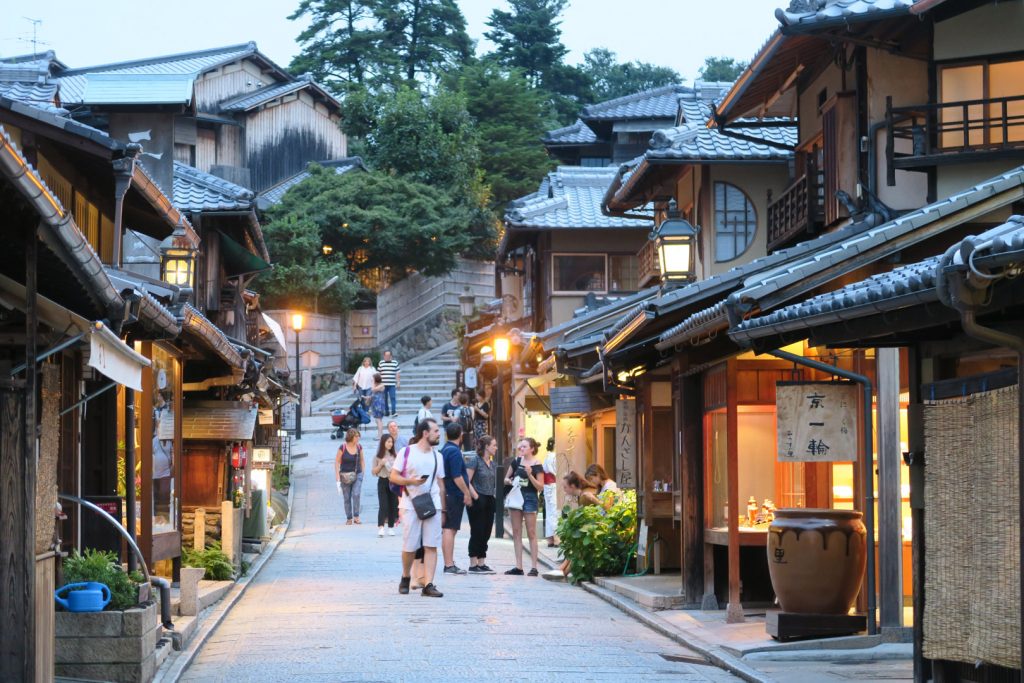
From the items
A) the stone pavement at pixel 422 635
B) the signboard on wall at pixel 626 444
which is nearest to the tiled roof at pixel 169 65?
the signboard on wall at pixel 626 444

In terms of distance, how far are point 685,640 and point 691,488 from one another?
3714mm

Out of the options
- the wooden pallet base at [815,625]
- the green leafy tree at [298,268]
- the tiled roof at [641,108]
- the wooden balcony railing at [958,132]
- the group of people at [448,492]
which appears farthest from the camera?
the green leafy tree at [298,268]

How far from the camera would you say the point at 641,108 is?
173 feet

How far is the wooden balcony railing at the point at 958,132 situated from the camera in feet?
51.5

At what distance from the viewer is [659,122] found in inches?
2026

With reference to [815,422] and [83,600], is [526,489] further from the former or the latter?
[83,600]

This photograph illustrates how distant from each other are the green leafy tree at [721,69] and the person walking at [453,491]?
190 feet

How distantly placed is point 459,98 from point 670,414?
3782cm

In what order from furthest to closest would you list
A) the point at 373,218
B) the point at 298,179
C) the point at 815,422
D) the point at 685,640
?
the point at 298,179 → the point at 373,218 → the point at 685,640 → the point at 815,422

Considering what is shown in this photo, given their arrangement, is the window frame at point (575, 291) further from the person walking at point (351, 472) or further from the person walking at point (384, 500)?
the person walking at point (384, 500)

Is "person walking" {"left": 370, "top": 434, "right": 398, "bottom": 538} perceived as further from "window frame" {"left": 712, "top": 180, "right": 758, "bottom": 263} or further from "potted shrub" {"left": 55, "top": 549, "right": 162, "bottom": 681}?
"potted shrub" {"left": 55, "top": 549, "right": 162, "bottom": 681}

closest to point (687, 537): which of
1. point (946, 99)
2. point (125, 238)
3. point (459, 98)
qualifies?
point (946, 99)

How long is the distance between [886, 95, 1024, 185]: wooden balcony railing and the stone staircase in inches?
1463

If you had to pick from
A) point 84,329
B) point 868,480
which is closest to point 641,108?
point 868,480
